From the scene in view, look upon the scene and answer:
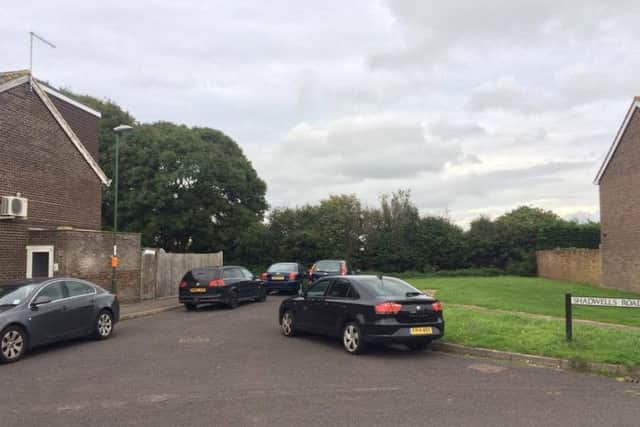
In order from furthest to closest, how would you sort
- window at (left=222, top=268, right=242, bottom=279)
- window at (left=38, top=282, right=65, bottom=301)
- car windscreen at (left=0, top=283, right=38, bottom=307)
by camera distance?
window at (left=222, top=268, right=242, bottom=279), window at (left=38, top=282, right=65, bottom=301), car windscreen at (left=0, top=283, right=38, bottom=307)

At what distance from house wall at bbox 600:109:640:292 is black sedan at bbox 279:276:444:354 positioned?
18.6 metres

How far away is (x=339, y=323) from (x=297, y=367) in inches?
77.7

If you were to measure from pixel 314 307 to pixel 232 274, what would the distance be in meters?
8.23

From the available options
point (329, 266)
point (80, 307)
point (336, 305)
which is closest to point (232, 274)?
point (329, 266)

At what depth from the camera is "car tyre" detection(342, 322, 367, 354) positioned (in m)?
9.79

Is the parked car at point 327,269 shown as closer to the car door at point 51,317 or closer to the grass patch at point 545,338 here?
the grass patch at point 545,338

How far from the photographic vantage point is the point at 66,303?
36.3ft

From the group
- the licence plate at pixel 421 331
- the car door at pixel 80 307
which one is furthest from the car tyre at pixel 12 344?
the licence plate at pixel 421 331

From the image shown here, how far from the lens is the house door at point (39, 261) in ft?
56.2

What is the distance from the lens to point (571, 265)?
1214 inches

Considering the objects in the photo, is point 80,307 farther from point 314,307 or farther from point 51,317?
point 314,307

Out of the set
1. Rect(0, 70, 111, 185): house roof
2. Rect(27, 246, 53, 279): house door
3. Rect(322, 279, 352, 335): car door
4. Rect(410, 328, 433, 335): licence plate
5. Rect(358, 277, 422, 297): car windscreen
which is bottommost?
Rect(410, 328, 433, 335): licence plate

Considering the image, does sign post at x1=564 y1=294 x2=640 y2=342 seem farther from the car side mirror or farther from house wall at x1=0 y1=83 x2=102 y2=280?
house wall at x1=0 y1=83 x2=102 y2=280

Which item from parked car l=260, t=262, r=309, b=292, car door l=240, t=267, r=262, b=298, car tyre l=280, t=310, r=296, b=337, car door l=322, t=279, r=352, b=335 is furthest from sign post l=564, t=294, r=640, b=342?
parked car l=260, t=262, r=309, b=292
